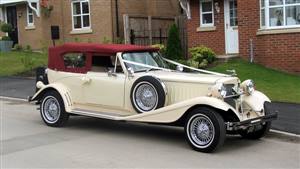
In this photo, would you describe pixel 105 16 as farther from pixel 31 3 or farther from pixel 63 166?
pixel 63 166

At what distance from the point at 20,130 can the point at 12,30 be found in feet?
67.4

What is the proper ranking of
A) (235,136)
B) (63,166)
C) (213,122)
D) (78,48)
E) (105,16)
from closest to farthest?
(63,166), (213,122), (235,136), (78,48), (105,16)

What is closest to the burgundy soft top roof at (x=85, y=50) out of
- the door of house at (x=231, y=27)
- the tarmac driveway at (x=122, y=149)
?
the tarmac driveway at (x=122, y=149)

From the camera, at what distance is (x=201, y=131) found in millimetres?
8195

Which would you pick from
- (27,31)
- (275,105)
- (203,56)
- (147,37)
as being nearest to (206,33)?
(203,56)

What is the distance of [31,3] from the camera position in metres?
27.8

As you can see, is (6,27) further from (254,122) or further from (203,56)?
(254,122)

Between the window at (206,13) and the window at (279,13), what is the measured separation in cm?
302

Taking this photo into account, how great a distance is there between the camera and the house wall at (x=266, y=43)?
699 inches

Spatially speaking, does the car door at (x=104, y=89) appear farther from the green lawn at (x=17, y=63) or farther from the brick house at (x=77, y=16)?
the brick house at (x=77, y=16)

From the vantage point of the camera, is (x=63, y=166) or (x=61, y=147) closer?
(x=63, y=166)

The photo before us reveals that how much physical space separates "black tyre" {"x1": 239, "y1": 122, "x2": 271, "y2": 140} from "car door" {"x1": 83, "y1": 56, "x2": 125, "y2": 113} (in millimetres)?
2156

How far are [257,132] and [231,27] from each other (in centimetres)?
1223

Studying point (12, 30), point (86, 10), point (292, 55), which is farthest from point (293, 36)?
point (12, 30)
